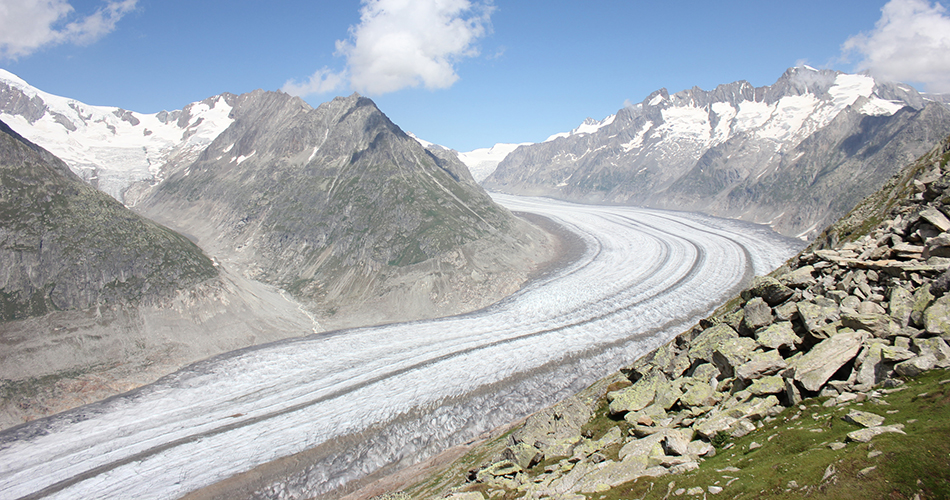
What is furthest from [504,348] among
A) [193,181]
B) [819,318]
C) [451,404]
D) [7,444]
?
[193,181]

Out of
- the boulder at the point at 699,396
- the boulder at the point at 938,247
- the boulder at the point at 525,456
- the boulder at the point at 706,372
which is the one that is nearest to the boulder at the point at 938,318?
the boulder at the point at 938,247

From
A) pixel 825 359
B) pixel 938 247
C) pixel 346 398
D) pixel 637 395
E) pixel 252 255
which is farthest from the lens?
pixel 252 255

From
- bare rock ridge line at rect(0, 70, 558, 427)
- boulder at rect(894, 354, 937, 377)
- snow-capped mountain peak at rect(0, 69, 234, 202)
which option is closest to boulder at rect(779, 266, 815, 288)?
boulder at rect(894, 354, 937, 377)

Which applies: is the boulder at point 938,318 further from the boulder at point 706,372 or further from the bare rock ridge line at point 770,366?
the boulder at point 706,372

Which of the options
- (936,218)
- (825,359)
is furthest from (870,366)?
(936,218)

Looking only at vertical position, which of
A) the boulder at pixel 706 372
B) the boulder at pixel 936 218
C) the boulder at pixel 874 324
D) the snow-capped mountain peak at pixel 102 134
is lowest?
the boulder at pixel 706 372

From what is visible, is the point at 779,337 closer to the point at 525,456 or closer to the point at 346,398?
the point at 525,456
